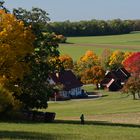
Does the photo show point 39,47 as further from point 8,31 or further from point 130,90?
point 130,90

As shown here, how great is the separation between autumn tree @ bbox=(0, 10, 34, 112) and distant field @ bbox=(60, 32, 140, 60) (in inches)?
4489

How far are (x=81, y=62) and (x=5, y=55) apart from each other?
3904 inches

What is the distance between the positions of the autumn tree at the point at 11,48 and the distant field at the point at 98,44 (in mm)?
114028

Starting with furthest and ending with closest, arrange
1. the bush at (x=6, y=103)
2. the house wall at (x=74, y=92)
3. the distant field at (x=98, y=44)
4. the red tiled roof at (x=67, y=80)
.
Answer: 1. the distant field at (x=98, y=44)
2. the house wall at (x=74, y=92)
3. the red tiled roof at (x=67, y=80)
4. the bush at (x=6, y=103)

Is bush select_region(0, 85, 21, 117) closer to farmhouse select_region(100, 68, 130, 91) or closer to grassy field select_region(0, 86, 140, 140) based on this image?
grassy field select_region(0, 86, 140, 140)

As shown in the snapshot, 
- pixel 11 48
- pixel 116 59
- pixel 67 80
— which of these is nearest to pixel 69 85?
pixel 67 80

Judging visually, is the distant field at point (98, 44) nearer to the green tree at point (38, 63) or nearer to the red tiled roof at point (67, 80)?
the red tiled roof at point (67, 80)

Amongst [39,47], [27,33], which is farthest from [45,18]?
[27,33]

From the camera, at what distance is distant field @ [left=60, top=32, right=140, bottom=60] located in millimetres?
166150

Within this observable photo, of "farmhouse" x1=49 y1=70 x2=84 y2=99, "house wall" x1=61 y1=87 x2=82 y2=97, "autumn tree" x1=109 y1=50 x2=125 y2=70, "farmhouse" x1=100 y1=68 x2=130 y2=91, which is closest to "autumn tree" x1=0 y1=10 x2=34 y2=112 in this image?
"farmhouse" x1=49 y1=70 x2=84 y2=99

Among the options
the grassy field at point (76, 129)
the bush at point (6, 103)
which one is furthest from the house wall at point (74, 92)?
the bush at point (6, 103)

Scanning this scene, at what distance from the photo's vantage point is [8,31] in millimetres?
44375

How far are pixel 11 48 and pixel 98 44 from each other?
134564mm

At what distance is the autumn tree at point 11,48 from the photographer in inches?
1725
